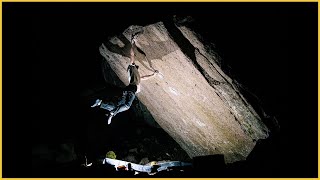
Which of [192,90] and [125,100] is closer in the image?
[125,100]

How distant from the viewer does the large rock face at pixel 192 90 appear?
132 inches

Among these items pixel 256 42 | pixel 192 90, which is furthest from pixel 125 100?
pixel 256 42

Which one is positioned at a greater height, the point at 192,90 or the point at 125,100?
the point at 125,100

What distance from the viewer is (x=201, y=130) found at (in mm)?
5004

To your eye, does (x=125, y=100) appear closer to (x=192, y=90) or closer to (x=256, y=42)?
(x=192, y=90)

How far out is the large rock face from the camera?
132 inches

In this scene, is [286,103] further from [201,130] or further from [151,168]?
[151,168]

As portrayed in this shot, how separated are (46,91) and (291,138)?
5.86 meters

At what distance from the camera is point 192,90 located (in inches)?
161

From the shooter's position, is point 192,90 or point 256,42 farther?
point 192,90

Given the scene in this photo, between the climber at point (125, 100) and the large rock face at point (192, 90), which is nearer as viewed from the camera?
the large rock face at point (192, 90)

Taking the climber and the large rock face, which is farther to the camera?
the climber

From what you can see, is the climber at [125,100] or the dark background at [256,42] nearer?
the dark background at [256,42]

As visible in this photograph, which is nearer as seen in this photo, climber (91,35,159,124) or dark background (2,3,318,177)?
dark background (2,3,318,177)
